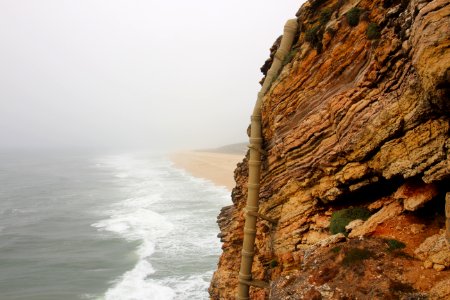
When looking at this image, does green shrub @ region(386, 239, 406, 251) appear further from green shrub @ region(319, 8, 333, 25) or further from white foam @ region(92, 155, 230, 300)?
white foam @ region(92, 155, 230, 300)

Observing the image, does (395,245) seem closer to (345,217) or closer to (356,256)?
(356,256)

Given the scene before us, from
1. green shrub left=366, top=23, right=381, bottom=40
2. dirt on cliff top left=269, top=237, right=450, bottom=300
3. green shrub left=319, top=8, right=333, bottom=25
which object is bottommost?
dirt on cliff top left=269, top=237, right=450, bottom=300

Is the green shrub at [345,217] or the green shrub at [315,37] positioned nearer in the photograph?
the green shrub at [345,217]

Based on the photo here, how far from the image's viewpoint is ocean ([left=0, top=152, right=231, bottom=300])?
114 feet

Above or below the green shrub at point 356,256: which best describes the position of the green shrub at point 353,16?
above

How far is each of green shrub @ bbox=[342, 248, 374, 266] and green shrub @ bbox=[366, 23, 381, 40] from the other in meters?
8.84

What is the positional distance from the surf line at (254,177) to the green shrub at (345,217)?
13.8 feet

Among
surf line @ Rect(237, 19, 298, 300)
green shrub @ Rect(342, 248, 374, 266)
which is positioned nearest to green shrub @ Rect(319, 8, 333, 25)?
surf line @ Rect(237, 19, 298, 300)

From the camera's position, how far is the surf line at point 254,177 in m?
20.6

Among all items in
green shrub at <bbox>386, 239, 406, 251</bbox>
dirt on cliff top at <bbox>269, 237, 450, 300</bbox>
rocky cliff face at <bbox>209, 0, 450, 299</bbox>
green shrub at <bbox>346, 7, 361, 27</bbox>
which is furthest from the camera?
green shrub at <bbox>346, 7, 361, 27</bbox>

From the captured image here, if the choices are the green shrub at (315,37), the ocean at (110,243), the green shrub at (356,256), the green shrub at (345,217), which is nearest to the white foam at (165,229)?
the ocean at (110,243)

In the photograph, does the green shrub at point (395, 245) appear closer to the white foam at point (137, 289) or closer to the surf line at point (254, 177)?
the surf line at point (254, 177)

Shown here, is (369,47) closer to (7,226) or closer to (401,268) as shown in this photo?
(401,268)

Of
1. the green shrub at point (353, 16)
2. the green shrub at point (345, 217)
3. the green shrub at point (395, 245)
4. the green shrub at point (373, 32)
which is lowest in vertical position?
the green shrub at point (395, 245)
